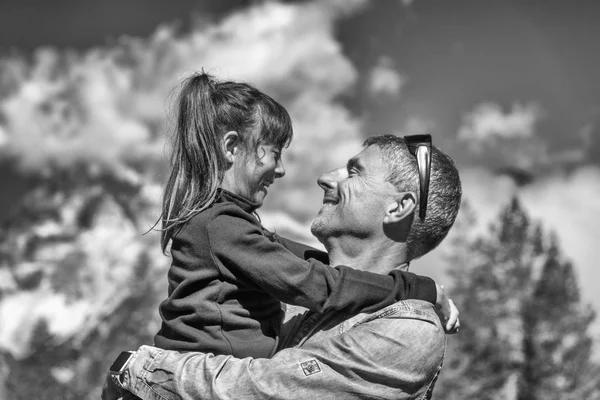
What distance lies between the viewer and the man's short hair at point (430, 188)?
303cm

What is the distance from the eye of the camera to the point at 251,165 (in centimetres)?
313

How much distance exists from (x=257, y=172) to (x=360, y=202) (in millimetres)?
533

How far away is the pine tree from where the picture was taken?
33.1 meters

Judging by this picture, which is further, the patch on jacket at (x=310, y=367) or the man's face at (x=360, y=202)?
the man's face at (x=360, y=202)

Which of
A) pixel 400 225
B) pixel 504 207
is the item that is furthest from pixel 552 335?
pixel 400 225

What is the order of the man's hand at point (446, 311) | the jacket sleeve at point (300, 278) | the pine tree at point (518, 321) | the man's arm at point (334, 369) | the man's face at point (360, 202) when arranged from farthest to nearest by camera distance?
the pine tree at point (518, 321), the man's face at point (360, 202), the man's hand at point (446, 311), the jacket sleeve at point (300, 278), the man's arm at point (334, 369)

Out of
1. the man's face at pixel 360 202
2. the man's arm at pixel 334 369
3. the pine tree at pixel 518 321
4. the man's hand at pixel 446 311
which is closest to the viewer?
the man's arm at pixel 334 369

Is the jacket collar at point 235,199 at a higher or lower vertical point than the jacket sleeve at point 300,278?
higher

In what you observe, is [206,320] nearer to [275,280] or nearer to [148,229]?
[275,280]

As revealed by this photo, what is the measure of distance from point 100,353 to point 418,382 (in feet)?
181

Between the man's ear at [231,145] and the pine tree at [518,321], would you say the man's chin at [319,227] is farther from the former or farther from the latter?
the pine tree at [518,321]

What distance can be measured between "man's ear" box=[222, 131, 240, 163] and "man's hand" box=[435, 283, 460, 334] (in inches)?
46.0

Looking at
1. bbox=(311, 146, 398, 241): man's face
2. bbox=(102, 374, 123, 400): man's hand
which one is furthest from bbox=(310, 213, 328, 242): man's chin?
bbox=(102, 374, 123, 400): man's hand

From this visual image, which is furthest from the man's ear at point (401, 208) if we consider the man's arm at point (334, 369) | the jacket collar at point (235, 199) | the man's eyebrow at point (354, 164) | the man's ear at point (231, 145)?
the man's ear at point (231, 145)
